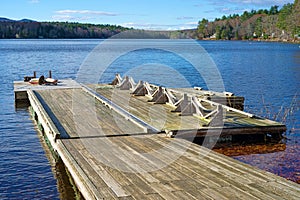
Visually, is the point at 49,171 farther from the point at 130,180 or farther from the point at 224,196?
the point at 224,196

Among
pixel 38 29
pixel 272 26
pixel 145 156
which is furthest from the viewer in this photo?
pixel 38 29

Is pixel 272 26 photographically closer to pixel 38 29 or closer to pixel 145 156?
pixel 38 29

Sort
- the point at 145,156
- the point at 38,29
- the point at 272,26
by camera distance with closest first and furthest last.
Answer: the point at 145,156
the point at 272,26
the point at 38,29

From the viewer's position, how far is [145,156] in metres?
9.74

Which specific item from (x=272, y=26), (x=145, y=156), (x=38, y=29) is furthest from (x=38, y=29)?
(x=145, y=156)

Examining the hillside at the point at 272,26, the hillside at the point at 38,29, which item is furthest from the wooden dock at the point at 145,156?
the hillside at the point at 38,29

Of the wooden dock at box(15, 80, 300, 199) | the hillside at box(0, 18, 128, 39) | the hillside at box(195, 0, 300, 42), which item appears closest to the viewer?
the wooden dock at box(15, 80, 300, 199)

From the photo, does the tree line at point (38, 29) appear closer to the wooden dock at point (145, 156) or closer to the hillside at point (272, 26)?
the hillside at point (272, 26)

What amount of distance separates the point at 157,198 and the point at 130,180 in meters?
1.03

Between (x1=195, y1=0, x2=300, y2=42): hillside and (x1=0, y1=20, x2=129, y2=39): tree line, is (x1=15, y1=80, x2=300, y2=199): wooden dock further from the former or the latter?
(x1=0, y1=20, x2=129, y2=39): tree line

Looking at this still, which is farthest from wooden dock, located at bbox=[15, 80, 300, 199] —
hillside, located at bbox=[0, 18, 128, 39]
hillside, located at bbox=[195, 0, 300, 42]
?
hillside, located at bbox=[0, 18, 128, 39]

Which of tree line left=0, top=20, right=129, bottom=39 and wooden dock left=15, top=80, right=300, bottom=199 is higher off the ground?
tree line left=0, top=20, right=129, bottom=39

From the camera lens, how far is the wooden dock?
761 centimetres

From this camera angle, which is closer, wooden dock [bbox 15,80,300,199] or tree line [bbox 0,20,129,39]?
wooden dock [bbox 15,80,300,199]
